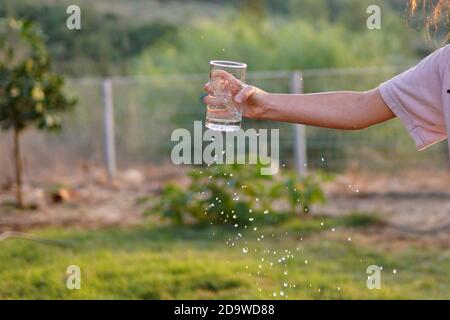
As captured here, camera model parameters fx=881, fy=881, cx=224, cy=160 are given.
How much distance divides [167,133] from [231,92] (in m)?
6.43

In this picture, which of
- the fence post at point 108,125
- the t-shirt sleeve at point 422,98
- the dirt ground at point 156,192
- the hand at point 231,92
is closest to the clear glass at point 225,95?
the hand at point 231,92

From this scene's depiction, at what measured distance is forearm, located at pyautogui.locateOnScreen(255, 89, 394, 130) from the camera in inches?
119

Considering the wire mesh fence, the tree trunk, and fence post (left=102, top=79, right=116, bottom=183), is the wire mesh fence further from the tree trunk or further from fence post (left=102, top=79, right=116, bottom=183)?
the tree trunk

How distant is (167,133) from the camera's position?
31.5 ft

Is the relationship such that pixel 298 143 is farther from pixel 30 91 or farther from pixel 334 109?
pixel 334 109

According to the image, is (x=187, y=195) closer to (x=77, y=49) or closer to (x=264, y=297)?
(x=264, y=297)

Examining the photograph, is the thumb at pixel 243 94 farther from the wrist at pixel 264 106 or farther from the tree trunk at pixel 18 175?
the tree trunk at pixel 18 175

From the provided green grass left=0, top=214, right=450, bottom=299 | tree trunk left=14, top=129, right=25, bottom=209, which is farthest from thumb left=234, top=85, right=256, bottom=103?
tree trunk left=14, top=129, right=25, bottom=209

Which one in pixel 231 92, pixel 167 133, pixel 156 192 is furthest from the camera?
pixel 167 133

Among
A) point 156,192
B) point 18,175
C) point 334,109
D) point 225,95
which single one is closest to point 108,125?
point 156,192

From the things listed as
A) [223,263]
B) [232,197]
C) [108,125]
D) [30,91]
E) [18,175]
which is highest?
[30,91]

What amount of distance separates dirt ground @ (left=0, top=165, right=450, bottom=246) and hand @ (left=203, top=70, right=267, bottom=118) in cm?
367

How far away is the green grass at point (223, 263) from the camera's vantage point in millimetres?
4895
